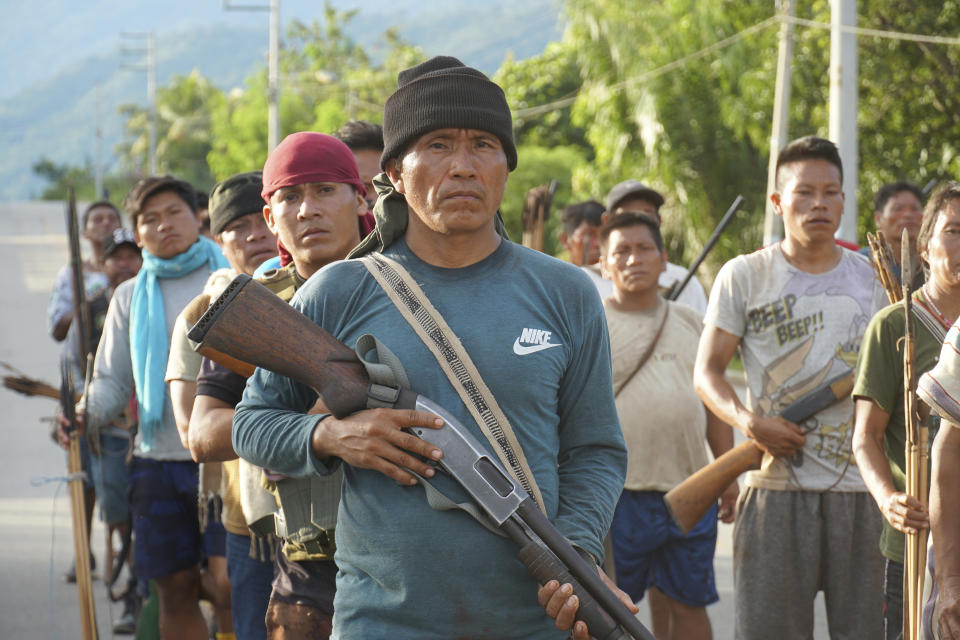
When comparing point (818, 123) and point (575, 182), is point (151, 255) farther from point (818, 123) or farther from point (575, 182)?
point (575, 182)

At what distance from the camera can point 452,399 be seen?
2723 millimetres

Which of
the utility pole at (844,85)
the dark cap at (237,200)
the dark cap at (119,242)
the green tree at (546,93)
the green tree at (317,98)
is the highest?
the green tree at (317,98)

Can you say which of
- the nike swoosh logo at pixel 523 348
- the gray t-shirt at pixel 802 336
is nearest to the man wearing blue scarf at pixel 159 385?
the gray t-shirt at pixel 802 336

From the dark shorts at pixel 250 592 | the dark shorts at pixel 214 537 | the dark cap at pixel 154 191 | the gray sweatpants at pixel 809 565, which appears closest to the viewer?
the dark shorts at pixel 250 592

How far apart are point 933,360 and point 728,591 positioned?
366cm

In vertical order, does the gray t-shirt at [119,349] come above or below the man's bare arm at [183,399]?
above

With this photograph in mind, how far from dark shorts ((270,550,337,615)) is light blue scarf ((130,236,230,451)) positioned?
2020mm

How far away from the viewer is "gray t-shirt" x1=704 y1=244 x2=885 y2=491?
15.6 feet

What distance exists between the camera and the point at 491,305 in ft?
9.14

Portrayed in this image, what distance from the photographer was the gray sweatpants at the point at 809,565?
475 centimetres

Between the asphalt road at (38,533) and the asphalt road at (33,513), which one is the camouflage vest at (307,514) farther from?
the asphalt road at (33,513)

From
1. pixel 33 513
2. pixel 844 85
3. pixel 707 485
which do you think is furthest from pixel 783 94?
pixel 707 485

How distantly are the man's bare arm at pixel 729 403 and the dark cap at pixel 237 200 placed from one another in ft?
5.90

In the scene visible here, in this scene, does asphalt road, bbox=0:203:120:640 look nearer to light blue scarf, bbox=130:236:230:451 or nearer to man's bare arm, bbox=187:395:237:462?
light blue scarf, bbox=130:236:230:451
